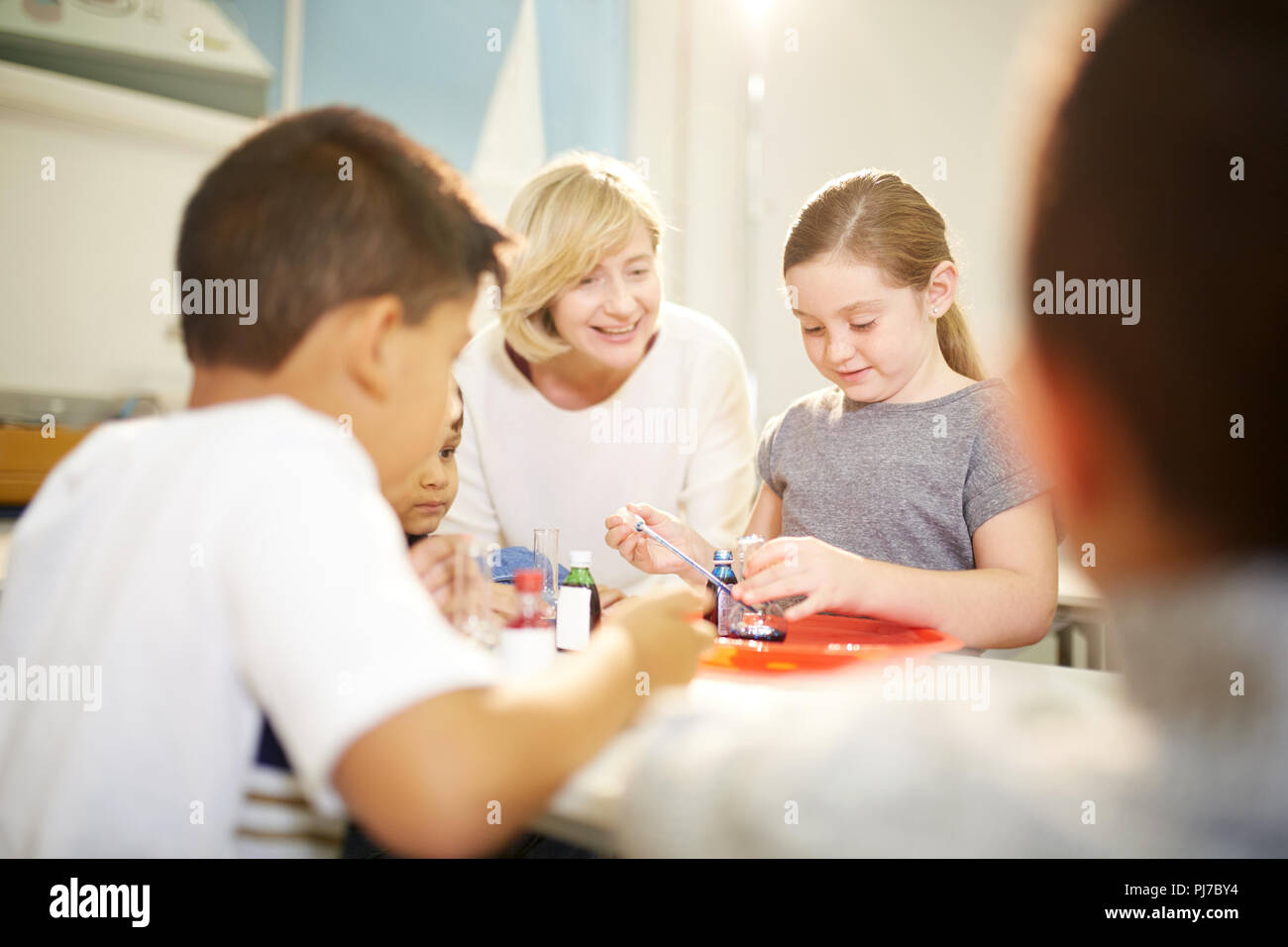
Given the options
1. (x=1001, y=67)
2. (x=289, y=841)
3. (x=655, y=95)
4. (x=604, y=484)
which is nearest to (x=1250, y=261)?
(x=289, y=841)

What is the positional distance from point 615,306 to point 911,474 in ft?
2.25

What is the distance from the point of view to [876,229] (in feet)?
4.87

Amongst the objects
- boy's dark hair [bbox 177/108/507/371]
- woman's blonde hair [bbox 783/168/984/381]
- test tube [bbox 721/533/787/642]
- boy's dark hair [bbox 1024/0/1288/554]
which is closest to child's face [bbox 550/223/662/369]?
woman's blonde hair [bbox 783/168/984/381]

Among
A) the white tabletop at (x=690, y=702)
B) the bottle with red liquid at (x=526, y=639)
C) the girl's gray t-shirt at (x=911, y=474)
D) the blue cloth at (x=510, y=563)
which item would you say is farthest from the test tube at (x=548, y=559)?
the girl's gray t-shirt at (x=911, y=474)

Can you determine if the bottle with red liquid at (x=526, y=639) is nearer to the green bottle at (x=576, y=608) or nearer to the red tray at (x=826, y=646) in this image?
the green bottle at (x=576, y=608)

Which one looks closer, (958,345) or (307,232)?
(307,232)

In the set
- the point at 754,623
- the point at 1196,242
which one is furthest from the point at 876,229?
the point at 1196,242

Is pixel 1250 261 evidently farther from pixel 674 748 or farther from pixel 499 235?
pixel 499 235

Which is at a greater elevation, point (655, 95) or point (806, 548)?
point (655, 95)

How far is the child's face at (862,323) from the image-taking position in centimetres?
148

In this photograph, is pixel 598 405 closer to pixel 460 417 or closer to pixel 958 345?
pixel 460 417

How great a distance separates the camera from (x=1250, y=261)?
414mm

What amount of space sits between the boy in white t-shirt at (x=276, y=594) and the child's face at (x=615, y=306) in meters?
1.06

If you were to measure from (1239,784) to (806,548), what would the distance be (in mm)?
786
